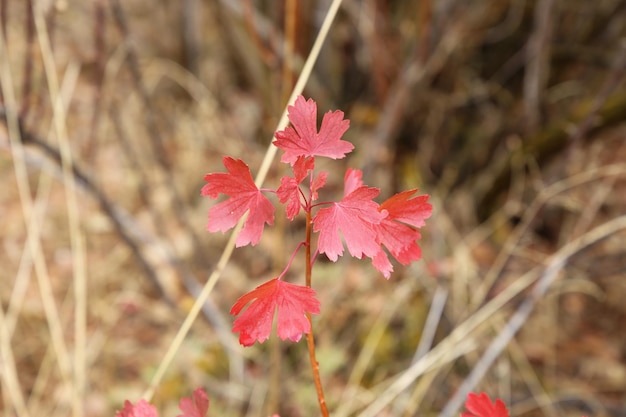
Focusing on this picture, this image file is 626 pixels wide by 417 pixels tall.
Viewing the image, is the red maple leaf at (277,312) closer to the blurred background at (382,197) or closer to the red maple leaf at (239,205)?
the red maple leaf at (239,205)

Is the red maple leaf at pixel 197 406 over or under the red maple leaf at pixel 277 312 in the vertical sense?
under

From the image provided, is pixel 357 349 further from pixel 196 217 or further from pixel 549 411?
pixel 196 217

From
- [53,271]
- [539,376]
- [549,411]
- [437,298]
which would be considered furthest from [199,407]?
[53,271]

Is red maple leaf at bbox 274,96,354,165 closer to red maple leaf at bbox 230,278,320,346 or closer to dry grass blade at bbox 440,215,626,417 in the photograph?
red maple leaf at bbox 230,278,320,346

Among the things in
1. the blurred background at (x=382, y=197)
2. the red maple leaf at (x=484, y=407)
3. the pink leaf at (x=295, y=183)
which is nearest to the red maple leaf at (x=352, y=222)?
the pink leaf at (x=295, y=183)

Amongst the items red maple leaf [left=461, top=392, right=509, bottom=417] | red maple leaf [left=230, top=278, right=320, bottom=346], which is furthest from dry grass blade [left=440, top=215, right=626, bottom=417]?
red maple leaf [left=230, top=278, right=320, bottom=346]

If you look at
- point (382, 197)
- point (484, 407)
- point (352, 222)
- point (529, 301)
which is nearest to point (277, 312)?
point (352, 222)
